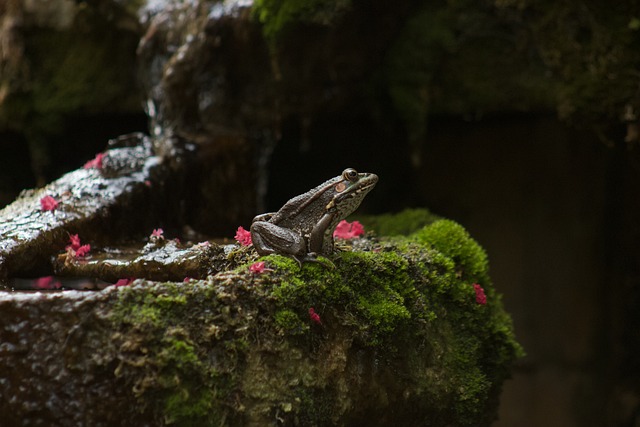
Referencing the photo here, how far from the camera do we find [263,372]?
3.71 metres

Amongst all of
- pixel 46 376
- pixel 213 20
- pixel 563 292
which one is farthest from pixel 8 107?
pixel 563 292

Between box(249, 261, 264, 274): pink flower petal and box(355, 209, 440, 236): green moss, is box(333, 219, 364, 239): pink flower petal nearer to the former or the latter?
box(355, 209, 440, 236): green moss

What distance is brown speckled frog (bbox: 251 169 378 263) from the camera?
4160 millimetres

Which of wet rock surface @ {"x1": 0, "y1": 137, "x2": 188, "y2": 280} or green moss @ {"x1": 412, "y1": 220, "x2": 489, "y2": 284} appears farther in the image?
green moss @ {"x1": 412, "y1": 220, "x2": 489, "y2": 284}

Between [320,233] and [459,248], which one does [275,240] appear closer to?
[320,233]

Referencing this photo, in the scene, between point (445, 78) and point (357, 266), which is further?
point (445, 78)

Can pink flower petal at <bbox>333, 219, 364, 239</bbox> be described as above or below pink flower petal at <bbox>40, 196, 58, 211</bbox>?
below

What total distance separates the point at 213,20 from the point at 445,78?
8.96 feet

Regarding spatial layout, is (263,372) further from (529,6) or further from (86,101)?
(86,101)

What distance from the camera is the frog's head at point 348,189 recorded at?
4273mm

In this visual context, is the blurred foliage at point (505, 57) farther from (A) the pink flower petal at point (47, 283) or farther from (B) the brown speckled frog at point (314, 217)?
(A) the pink flower petal at point (47, 283)

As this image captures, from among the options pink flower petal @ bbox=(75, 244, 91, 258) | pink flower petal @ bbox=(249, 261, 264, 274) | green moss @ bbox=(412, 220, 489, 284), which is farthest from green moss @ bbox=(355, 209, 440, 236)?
pink flower petal @ bbox=(75, 244, 91, 258)

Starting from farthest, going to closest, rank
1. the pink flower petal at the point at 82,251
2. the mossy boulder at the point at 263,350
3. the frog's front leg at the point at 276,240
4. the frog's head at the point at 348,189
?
the pink flower petal at the point at 82,251
the frog's head at the point at 348,189
the frog's front leg at the point at 276,240
the mossy boulder at the point at 263,350

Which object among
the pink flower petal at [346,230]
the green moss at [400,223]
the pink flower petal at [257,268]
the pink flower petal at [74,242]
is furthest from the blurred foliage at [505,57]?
Result: the pink flower petal at [257,268]
